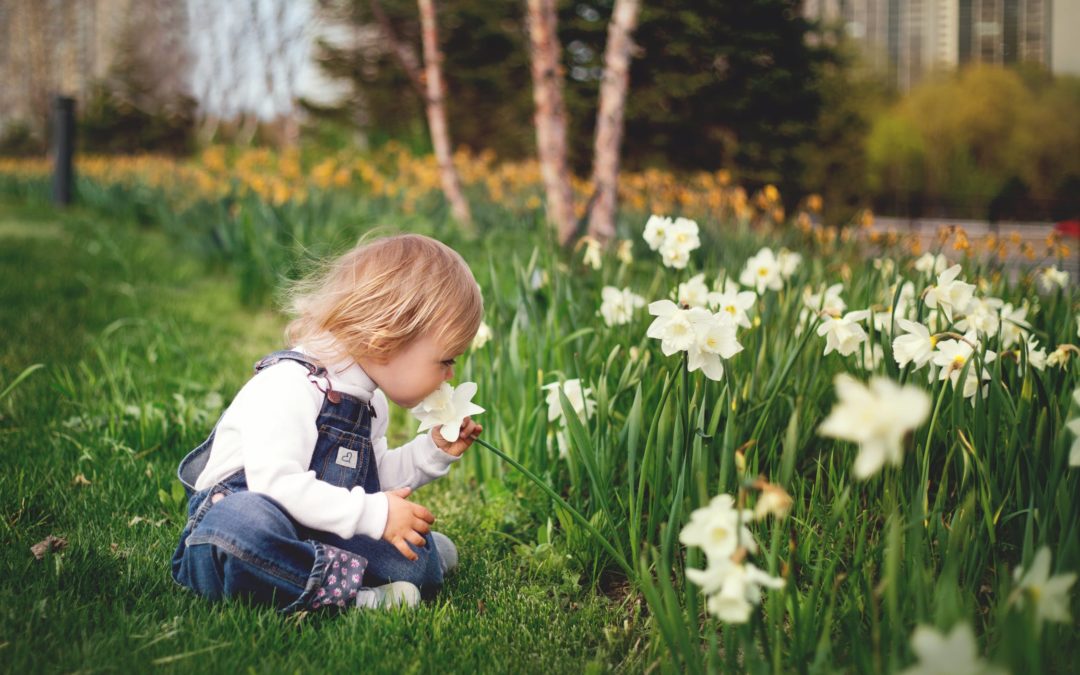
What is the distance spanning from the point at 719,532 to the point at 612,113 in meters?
4.59

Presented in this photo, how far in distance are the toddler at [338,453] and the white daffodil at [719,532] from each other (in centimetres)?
65

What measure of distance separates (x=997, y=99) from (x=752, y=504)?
124 feet

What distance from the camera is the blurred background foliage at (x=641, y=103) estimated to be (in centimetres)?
1295

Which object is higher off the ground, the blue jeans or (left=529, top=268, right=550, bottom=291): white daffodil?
(left=529, top=268, right=550, bottom=291): white daffodil

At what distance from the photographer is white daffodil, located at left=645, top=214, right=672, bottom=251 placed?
232cm

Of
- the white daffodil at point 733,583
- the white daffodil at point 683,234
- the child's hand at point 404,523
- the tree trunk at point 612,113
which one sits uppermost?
the tree trunk at point 612,113

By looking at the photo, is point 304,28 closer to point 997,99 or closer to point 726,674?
point 726,674

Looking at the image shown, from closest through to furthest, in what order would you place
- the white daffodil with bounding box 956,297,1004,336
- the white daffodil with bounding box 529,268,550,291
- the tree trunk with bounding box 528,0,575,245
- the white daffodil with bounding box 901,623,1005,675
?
the white daffodil with bounding box 901,623,1005,675
the white daffodil with bounding box 956,297,1004,336
the white daffodil with bounding box 529,268,550,291
the tree trunk with bounding box 528,0,575,245

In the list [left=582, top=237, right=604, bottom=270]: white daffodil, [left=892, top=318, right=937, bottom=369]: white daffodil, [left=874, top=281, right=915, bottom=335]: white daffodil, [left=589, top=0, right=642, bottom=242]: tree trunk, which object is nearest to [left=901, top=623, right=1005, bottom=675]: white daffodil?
[left=892, top=318, right=937, bottom=369]: white daffodil

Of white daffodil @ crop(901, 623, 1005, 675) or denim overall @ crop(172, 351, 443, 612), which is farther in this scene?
denim overall @ crop(172, 351, 443, 612)

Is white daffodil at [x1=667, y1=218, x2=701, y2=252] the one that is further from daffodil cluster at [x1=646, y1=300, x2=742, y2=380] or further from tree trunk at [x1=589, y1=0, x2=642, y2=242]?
tree trunk at [x1=589, y1=0, x2=642, y2=242]

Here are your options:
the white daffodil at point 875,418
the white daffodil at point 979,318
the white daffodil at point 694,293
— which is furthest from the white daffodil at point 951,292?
the white daffodil at point 875,418

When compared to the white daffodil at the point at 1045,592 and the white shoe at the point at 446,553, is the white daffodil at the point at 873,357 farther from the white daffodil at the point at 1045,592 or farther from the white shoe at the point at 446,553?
the white shoe at the point at 446,553

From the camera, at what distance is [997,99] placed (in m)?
33.6
